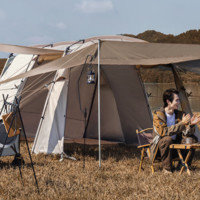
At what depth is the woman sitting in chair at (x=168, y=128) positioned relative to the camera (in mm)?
4801

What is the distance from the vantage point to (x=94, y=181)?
4562 millimetres

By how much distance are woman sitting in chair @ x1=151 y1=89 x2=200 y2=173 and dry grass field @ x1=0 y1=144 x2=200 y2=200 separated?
0.23 meters

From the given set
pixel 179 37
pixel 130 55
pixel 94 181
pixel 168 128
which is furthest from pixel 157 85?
pixel 179 37

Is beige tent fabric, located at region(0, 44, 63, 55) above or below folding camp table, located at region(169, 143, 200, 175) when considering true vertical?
above

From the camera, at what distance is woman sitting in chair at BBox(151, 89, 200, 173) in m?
4.80

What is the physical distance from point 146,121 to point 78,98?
1.32m

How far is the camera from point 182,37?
12756 centimetres

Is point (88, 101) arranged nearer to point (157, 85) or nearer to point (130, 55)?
point (157, 85)

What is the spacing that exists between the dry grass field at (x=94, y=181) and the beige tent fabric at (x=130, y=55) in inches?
51.0

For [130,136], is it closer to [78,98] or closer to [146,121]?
[146,121]

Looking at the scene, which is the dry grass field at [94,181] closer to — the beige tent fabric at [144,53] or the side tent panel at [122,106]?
the beige tent fabric at [144,53]

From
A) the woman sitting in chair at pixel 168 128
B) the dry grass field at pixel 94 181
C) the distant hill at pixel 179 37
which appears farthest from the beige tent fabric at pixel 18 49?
the distant hill at pixel 179 37

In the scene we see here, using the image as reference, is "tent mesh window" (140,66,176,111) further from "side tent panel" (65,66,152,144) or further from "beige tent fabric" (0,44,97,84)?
"beige tent fabric" (0,44,97,84)

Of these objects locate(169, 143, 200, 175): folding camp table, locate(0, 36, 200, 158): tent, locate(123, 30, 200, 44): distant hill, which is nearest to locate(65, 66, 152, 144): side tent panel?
locate(0, 36, 200, 158): tent
